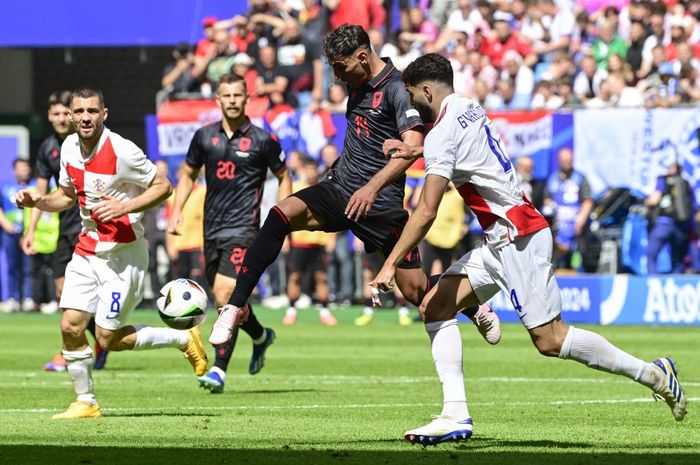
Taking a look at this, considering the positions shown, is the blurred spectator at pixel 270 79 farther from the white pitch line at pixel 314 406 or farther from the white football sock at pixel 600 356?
the white football sock at pixel 600 356

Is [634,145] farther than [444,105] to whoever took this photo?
Yes

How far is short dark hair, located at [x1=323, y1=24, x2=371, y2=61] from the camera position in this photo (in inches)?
404

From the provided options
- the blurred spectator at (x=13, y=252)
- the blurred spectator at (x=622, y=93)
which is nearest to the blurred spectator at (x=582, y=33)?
the blurred spectator at (x=622, y=93)

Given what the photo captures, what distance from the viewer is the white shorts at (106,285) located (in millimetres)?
10906

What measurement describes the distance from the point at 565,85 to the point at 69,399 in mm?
15633

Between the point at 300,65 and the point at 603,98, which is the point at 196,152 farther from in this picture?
the point at 300,65

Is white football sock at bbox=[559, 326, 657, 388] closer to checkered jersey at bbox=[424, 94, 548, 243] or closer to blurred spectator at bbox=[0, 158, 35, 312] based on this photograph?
checkered jersey at bbox=[424, 94, 548, 243]

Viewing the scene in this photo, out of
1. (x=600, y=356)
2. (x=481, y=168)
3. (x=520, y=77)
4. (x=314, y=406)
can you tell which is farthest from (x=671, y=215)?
(x=481, y=168)

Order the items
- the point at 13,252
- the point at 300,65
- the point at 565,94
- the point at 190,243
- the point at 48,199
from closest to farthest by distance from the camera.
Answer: the point at 48,199 < the point at 190,243 < the point at 565,94 < the point at 13,252 < the point at 300,65

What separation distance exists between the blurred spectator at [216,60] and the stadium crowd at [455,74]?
27 mm

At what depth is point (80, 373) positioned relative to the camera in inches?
426

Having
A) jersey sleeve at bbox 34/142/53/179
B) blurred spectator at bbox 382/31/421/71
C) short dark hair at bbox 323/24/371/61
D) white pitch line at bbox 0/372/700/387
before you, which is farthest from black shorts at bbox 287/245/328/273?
short dark hair at bbox 323/24/371/61

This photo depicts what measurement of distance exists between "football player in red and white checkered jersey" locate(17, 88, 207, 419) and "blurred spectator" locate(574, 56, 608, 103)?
1670cm

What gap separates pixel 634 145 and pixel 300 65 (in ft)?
23.1
